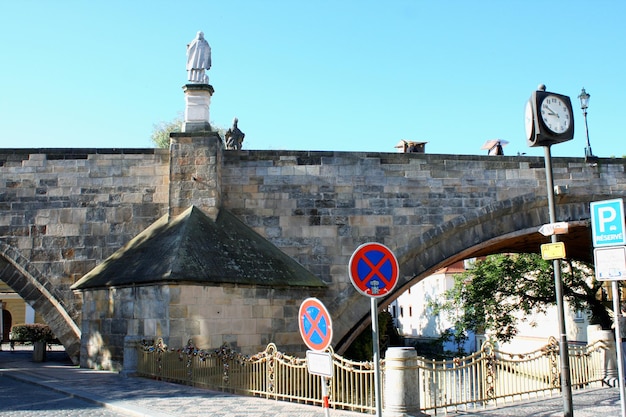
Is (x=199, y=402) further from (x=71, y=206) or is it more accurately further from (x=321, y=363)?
(x=71, y=206)

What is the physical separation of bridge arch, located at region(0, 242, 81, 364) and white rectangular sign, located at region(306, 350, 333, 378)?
10.5m

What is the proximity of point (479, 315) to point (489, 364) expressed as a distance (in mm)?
14502

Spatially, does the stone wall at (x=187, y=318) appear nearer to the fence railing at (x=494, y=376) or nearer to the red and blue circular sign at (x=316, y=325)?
the fence railing at (x=494, y=376)

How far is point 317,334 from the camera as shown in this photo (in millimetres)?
6602

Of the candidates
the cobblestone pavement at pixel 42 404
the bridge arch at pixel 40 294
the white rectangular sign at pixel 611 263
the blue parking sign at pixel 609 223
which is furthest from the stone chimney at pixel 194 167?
the white rectangular sign at pixel 611 263

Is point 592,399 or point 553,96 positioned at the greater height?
point 553,96

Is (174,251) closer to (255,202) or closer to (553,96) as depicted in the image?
(255,202)

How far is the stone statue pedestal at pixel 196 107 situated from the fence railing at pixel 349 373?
634cm

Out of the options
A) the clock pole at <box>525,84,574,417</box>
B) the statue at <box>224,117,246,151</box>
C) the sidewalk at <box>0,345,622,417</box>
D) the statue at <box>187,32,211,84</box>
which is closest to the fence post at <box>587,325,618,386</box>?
the sidewalk at <box>0,345,622,417</box>

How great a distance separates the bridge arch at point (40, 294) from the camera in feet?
51.5

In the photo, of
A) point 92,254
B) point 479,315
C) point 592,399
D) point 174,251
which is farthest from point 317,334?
point 479,315

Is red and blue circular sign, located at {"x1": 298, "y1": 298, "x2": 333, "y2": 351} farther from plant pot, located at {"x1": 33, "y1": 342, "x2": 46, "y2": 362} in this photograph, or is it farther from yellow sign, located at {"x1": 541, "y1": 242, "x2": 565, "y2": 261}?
plant pot, located at {"x1": 33, "y1": 342, "x2": 46, "y2": 362}

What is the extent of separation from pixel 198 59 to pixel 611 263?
12326mm

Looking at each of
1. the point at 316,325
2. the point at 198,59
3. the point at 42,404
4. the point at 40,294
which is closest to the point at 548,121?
the point at 316,325
